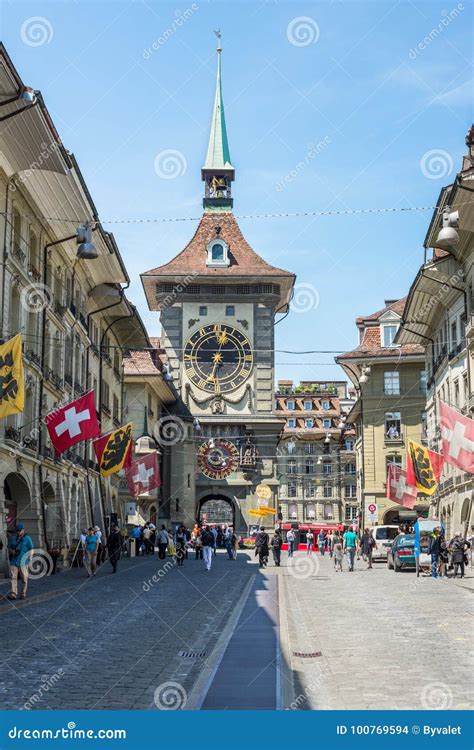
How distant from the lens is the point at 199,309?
256 feet

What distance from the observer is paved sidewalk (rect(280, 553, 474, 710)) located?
9766mm

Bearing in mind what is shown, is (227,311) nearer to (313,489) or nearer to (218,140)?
(218,140)

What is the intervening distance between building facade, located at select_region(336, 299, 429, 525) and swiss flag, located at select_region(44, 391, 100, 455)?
131ft

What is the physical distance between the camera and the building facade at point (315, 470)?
11419cm

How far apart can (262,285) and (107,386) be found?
27.9 metres

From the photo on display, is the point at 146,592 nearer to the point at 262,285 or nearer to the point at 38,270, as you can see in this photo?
the point at 38,270

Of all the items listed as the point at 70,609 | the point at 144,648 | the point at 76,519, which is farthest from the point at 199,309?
the point at 144,648

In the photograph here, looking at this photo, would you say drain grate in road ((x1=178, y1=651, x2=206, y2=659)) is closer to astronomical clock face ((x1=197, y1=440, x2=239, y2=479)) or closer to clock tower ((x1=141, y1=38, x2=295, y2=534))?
clock tower ((x1=141, y1=38, x2=295, y2=534))

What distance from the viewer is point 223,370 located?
76875 mm

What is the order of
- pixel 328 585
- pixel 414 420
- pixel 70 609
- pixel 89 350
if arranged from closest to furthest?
pixel 70 609, pixel 328 585, pixel 89 350, pixel 414 420

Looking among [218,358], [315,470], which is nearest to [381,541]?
[218,358]

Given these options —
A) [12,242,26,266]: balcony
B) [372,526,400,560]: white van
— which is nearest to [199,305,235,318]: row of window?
[372,526,400,560]: white van

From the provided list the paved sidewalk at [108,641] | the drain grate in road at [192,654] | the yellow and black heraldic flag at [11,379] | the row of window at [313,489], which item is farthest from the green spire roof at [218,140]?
the drain grate in road at [192,654]

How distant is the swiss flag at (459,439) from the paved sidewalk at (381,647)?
176 inches
